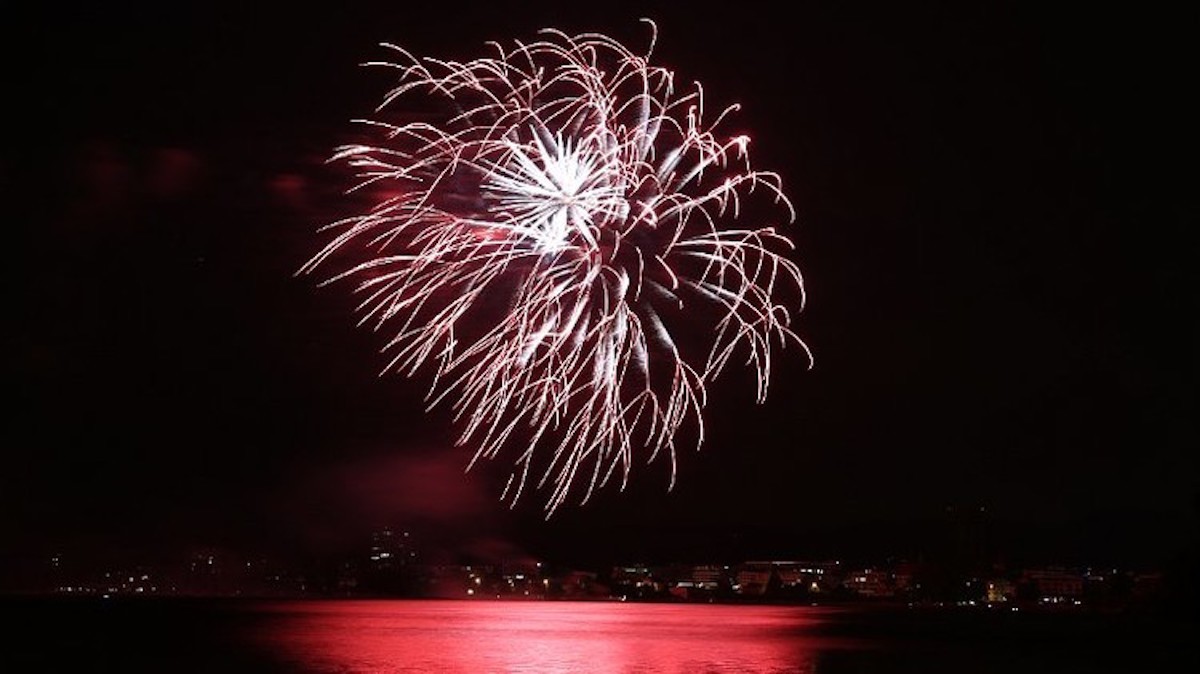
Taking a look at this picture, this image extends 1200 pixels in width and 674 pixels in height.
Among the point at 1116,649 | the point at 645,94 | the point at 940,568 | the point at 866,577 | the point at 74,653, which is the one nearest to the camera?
the point at 645,94

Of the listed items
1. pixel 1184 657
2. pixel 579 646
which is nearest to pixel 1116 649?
pixel 1184 657

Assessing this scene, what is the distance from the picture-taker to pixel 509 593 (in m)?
186

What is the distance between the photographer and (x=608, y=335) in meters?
22.4

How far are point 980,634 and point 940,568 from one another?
3428 inches

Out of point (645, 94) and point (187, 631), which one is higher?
point (645, 94)

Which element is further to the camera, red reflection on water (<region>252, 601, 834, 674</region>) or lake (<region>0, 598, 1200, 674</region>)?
lake (<region>0, 598, 1200, 674</region>)

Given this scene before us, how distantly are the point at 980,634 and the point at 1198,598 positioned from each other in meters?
10.2

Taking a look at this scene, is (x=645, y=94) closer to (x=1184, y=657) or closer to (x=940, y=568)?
(x=1184, y=657)

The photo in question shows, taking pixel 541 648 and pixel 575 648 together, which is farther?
pixel 575 648

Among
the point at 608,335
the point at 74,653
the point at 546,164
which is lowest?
the point at 74,653

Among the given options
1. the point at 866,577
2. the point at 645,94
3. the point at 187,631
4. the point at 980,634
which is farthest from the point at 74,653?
the point at 866,577

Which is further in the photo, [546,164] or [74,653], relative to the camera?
[74,653]

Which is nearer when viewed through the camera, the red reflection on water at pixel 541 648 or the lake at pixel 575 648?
the red reflection on water at pixel 541 648

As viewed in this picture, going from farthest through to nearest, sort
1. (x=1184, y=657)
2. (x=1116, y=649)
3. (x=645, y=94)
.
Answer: (x=1116, y=649), (x=1184, y=657), (x=645, y=94)
